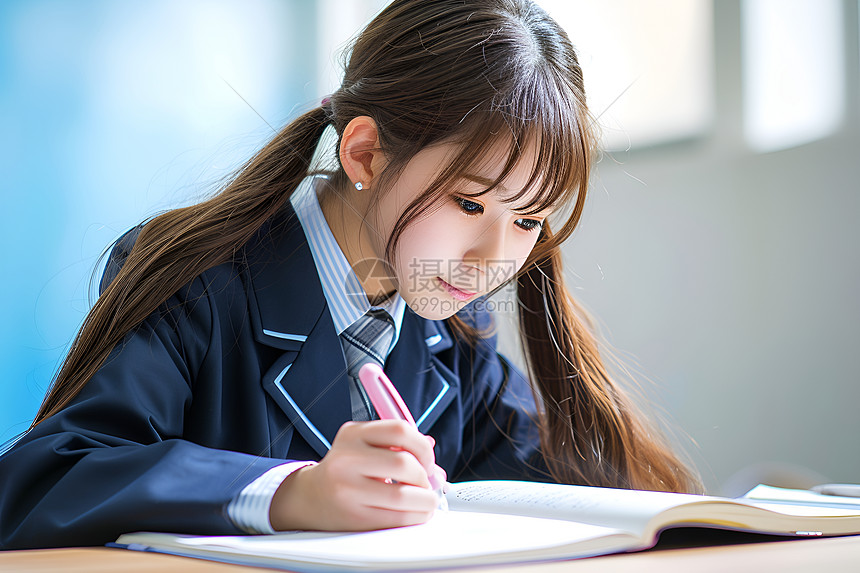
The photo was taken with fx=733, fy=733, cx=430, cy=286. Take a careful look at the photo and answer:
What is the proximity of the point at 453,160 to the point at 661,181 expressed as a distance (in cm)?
91

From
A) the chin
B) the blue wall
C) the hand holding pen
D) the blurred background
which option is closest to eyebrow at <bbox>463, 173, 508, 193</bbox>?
the chin

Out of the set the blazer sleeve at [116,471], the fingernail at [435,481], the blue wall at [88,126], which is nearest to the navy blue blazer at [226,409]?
the blazer sleeve at [116,471]

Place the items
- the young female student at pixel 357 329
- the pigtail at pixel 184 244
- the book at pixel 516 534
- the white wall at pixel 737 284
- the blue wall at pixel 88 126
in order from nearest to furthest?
the book at pixel 516 534 < the young female student at pixel 357 329 < the pigtail at pixel 184 244 < the white wall at pixel 737 284 < the blue wall at pixel 88 126

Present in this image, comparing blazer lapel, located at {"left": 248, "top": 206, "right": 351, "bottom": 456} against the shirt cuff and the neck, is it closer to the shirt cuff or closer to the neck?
the neck

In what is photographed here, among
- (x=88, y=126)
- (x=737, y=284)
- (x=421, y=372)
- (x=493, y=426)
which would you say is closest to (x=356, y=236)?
(x=421, y=372)

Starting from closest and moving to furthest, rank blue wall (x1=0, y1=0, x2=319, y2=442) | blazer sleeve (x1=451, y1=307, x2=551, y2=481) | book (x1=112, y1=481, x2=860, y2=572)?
1. book (x1=112, y1=481, x2=860, y2=572)
2. blazer sleeve (x1=451, y1=307, x2=551, y2=481)
3. blue wall (x1=0, y1=0, x2=319, y2=442)

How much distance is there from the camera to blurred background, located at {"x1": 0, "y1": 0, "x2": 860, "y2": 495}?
1.16 m

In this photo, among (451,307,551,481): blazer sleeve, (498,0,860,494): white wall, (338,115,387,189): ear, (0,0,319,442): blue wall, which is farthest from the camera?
(0,0,319,442): blue wall

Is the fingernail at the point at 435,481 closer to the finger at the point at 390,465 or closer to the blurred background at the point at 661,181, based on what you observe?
the finger at the point at 390,465

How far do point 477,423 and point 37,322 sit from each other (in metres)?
0.99

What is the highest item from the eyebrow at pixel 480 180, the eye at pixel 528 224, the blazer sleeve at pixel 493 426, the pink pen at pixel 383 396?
the eyebrow at pixel 480 180

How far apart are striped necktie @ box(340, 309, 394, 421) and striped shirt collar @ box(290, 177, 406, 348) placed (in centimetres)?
1

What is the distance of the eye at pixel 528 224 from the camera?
2.11 ft

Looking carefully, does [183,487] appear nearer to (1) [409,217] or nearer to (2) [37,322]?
Result: (1) [409,217]
